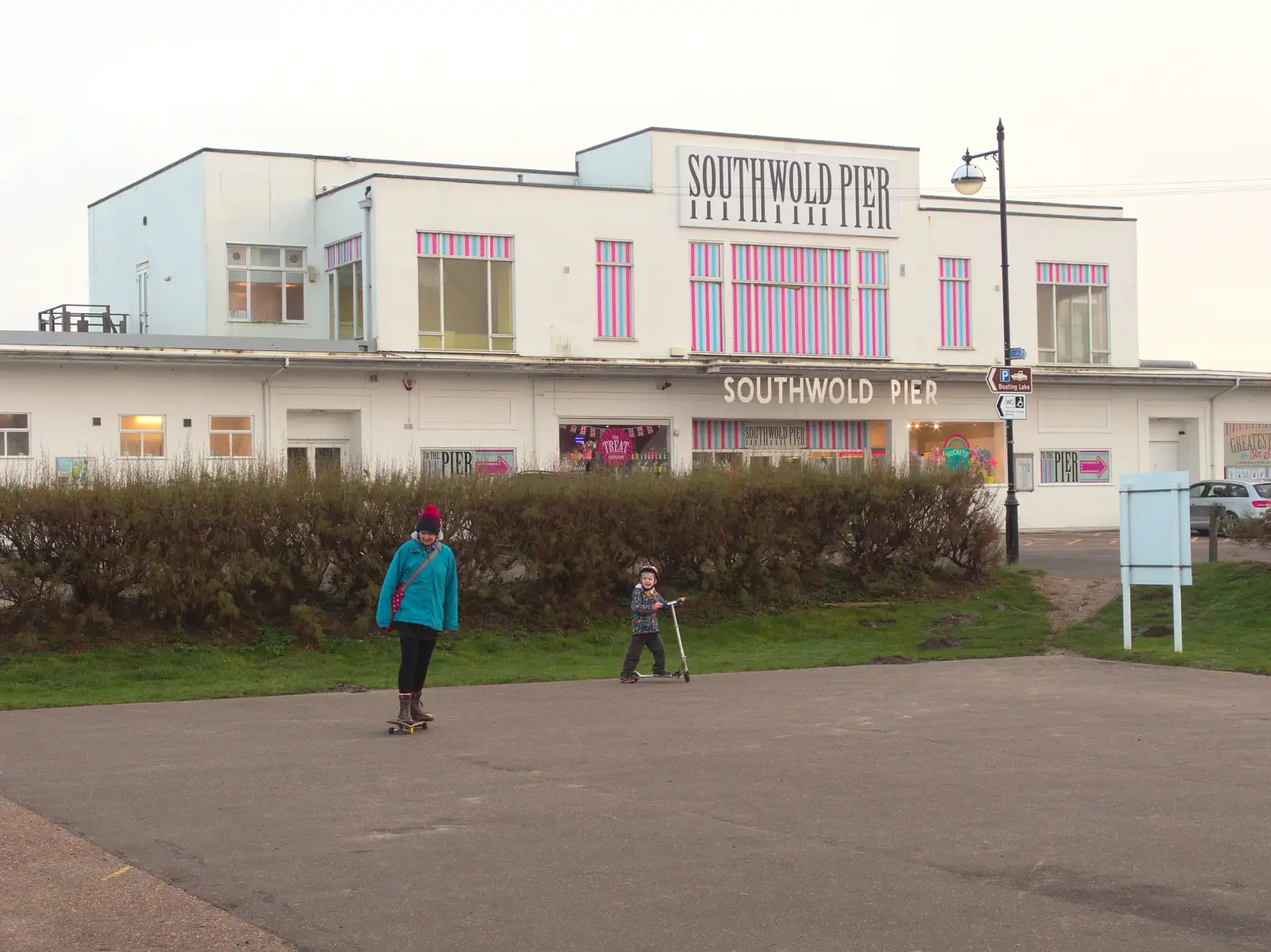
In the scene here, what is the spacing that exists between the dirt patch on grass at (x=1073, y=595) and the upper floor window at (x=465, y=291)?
1797 cm

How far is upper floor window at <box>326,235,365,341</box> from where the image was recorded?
39.3 m

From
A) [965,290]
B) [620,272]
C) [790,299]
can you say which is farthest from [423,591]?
[965,290]

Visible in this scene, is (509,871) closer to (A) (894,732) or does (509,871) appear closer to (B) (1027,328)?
(A) (894,732)

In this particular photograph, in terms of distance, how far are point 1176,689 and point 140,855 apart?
10.3 metres

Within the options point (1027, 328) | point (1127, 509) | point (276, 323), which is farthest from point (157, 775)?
point (1027, 328)

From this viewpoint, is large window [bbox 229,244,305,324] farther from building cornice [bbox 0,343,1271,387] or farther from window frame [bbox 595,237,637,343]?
window frame [bbox 595,237,637,343]

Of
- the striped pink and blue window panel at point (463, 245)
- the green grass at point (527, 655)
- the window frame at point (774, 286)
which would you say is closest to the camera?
the green grass at point (527, 655)

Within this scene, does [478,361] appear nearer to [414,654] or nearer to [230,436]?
[230,436]

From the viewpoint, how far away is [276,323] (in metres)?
41.0

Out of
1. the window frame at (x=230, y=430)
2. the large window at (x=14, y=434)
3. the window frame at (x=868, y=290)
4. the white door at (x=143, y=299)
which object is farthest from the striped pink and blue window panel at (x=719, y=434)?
the large window at (x=14, y=434)

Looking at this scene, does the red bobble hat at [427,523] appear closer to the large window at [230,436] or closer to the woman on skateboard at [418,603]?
the woman on skateboard at [418,603]

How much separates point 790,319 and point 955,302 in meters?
5.28

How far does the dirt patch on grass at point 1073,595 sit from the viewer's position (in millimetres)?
21719

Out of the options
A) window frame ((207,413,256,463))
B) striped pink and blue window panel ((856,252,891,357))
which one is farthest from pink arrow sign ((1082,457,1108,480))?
A: window frame ((207,413,256,463))
